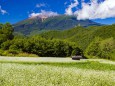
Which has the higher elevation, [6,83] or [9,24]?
[9,24]

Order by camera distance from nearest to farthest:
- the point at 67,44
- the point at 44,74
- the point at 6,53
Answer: the point at 44,74
the point at 6,53
the point at 67,44

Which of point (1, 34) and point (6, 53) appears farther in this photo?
point (1, 34)

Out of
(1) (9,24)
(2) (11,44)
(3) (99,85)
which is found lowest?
(3) (99,85)

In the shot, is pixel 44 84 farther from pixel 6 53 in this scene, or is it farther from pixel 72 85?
pixel 6 53

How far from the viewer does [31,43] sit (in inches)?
3907

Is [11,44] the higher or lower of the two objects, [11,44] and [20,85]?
the higher

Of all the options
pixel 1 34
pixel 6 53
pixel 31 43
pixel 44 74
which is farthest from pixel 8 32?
pixel 44 74

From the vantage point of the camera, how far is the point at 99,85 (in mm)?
14734

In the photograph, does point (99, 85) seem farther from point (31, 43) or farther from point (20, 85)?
point (31, 43)

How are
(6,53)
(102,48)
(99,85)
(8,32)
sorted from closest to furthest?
(99,85) < (6,53) < (8,32) < (102,48)

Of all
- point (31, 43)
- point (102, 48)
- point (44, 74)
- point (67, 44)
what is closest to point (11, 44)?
point (31, 43)

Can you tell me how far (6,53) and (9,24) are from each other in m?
36.4

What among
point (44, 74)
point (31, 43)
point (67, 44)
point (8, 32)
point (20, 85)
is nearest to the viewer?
point (20, 85)

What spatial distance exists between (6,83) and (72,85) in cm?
282
